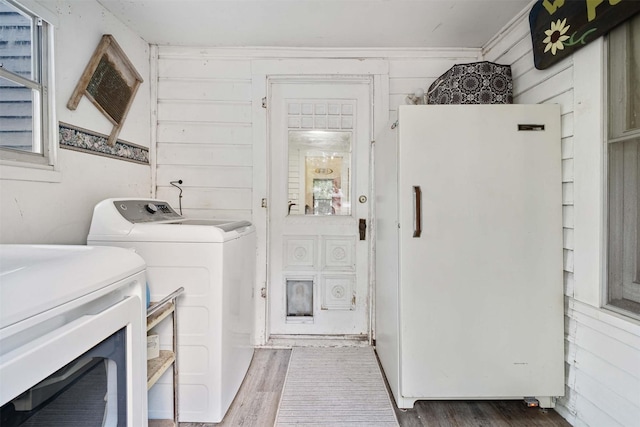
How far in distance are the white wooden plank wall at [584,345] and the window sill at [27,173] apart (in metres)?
2.54

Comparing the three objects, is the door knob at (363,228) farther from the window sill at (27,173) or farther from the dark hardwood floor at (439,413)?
the window sill at (27,173)

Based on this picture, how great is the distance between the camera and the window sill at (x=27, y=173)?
115 cm

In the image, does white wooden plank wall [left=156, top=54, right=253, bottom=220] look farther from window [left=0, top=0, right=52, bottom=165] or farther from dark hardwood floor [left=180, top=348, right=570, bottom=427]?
dark hardwood floor [left=180, top=348, right=570, bottom=427]

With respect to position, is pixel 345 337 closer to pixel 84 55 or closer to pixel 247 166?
pixel 247 166

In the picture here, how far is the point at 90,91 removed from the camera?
5.12 ft

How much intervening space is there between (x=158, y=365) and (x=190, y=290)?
0.33 m

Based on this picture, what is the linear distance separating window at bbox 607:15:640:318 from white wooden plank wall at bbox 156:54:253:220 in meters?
2.06

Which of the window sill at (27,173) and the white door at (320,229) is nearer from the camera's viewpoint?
the window sill at (27,173)

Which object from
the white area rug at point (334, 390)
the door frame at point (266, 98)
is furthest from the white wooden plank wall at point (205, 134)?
the white area rug at point (334, 390)

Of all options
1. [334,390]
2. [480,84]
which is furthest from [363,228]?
[480,84]

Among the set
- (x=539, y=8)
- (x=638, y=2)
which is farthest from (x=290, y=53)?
(x=638, y=2)

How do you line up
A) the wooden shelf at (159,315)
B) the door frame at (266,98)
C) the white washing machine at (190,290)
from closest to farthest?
the wooden shelf at (159,315) < the white washing machine at (190,290) < the door frame at (266,98)

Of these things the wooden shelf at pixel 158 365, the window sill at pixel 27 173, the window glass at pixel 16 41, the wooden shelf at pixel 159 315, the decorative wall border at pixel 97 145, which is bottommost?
the wooden shelf at pixel 158 365

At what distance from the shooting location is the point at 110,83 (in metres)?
1.71
